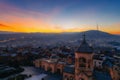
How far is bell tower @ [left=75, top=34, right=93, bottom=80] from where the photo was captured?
1981 cm

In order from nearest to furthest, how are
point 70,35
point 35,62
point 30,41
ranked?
point 35,62, point 30,41, point 70,35

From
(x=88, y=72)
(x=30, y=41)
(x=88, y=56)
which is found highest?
(x=88, y=56)

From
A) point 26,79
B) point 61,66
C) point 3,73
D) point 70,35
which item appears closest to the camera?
point 26,79

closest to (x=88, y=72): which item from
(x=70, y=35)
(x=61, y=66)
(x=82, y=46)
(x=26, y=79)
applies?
(x=82, y=46)

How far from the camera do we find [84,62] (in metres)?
20.2

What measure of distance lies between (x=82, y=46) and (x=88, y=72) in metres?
3.02

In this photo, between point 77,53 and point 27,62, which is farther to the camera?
point 27,62

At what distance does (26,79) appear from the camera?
3130 cm

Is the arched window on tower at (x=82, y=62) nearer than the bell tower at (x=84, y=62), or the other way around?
the bell tower at (x=84, y=62)

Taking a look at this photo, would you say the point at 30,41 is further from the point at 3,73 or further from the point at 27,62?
the point at 3,73

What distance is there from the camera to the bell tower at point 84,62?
19.8 m

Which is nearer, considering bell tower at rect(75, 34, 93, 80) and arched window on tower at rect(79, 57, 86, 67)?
bell tower at rect(75, 34, 93, 80)

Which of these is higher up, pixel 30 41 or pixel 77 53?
pixel 77 53

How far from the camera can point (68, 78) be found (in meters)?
24.3
